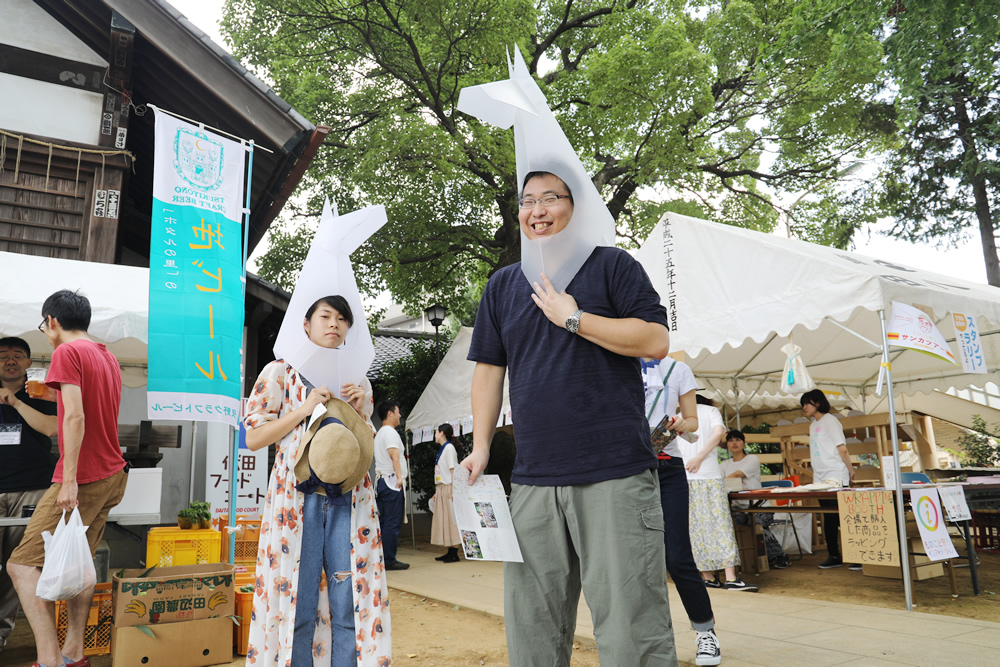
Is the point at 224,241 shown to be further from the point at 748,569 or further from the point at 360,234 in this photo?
the point at 748,569

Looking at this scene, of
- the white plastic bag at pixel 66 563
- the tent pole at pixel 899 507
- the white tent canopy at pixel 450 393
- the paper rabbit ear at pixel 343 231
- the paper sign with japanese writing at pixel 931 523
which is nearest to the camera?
the paper rabbit ear at pixel 343 231

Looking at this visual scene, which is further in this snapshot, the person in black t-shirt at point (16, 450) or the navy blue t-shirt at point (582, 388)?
the person in black t-shirt at point (16, 450)

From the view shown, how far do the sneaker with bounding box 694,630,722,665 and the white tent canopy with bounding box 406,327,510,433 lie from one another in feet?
21.6

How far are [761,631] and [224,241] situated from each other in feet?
15.3

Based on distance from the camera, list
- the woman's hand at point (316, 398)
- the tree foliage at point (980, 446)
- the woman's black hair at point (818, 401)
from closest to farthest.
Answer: the woman's hand at point (316, 398) < the woman's black hair at point (818, 401) < the tree foliage at point (980, 446)

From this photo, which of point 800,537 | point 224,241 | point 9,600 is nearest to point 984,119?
point 800,537

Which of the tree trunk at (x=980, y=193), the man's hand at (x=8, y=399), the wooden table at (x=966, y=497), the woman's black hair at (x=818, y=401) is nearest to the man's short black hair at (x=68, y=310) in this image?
the man's hand at (x=8, y=399)

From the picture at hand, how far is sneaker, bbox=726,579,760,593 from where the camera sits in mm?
5516

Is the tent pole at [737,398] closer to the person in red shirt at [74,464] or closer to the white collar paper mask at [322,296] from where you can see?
the white collar paper mask at [322,296]

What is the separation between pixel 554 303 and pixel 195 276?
13.0 ft

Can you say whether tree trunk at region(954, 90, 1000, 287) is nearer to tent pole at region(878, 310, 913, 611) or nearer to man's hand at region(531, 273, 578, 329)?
tent pole at region(878, 310, 913, 611)

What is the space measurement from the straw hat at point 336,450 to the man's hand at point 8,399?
229 centimetres

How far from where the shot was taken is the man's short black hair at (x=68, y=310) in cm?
339

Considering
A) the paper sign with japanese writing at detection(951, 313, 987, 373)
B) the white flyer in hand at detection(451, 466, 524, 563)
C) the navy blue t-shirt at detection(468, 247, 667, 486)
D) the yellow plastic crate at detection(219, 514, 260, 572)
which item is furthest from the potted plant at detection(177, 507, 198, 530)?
the paper sign with japanese writing at detection(951, 313, 987, 373)
